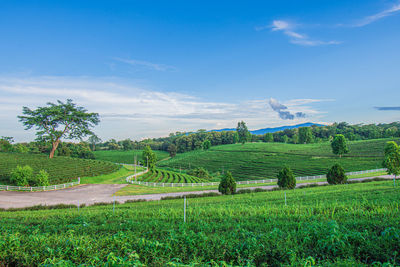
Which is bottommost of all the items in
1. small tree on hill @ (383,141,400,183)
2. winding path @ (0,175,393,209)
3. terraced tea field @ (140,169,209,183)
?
terraced tea field @ (140,169,209,183)

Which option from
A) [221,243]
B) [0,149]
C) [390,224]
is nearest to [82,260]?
[221,243]

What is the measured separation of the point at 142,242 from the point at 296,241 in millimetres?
2876

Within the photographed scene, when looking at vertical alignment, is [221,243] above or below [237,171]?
above

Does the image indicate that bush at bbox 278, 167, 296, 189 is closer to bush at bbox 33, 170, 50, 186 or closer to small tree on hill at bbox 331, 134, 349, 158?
bush at bbox 33, 170, 50, 186

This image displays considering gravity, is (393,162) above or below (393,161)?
below

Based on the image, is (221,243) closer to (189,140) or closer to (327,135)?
(189,140)

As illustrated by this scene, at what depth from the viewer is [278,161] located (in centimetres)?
7069

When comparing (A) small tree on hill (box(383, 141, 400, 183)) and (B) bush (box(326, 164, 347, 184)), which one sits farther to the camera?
(A) small tree on hill (box(383, 141, 400, 183))

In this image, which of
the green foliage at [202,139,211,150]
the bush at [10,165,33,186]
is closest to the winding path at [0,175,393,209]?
the bush at [10,165,33,186]

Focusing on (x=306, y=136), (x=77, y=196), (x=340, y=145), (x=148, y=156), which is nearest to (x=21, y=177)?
(x=77, y=196)

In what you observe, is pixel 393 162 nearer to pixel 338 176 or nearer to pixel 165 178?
pixel 338 176

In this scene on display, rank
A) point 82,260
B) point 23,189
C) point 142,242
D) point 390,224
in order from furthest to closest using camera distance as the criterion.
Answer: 1. point 23,189
2. point 390,224
3. point 142,242
4. point 82,260

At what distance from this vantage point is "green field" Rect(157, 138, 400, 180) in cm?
5691

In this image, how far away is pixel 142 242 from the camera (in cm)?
388
